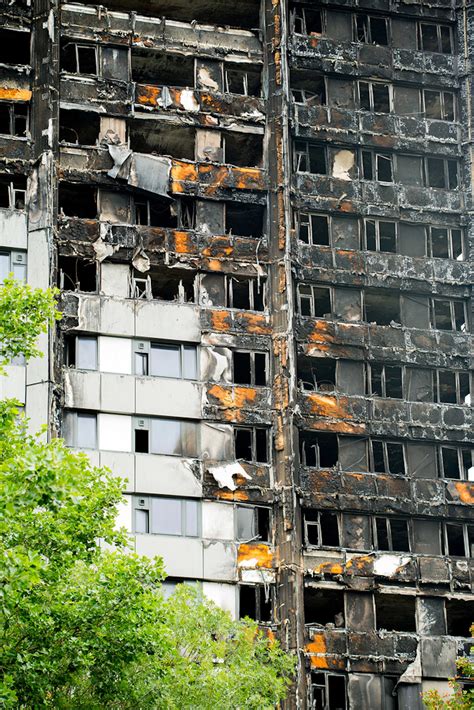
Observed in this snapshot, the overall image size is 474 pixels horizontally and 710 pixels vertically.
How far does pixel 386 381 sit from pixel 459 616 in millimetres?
10047

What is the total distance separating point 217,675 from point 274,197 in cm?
2599

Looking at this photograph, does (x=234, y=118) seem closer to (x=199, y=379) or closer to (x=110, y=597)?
(x=199, y=379)

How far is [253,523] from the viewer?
74.2 metres

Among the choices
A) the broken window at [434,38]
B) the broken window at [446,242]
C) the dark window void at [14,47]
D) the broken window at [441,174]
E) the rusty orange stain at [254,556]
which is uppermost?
the broken window at [434,38]

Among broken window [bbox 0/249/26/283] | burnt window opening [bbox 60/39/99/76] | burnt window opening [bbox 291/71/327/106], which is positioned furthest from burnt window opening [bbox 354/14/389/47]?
broken window [bbox 0/249/26/283]

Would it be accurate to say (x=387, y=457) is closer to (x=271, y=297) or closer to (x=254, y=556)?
(x=254, y=556)

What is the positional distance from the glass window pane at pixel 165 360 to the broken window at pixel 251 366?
2351mm

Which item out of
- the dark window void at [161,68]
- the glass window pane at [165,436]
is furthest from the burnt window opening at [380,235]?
the glass window pane at [165,436]

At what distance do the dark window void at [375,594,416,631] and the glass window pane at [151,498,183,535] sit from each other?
27.9ft

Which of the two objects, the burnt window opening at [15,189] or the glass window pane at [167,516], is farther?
the burnt window opening at [15,189]

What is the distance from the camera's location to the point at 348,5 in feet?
275

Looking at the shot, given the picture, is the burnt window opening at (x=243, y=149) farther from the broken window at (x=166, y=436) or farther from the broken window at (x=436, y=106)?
the broken window at (x=166, y=436)

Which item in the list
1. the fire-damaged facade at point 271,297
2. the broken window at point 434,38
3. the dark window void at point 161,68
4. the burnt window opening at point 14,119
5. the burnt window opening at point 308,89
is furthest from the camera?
the broken window at point 434,38

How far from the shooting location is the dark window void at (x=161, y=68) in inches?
3172
